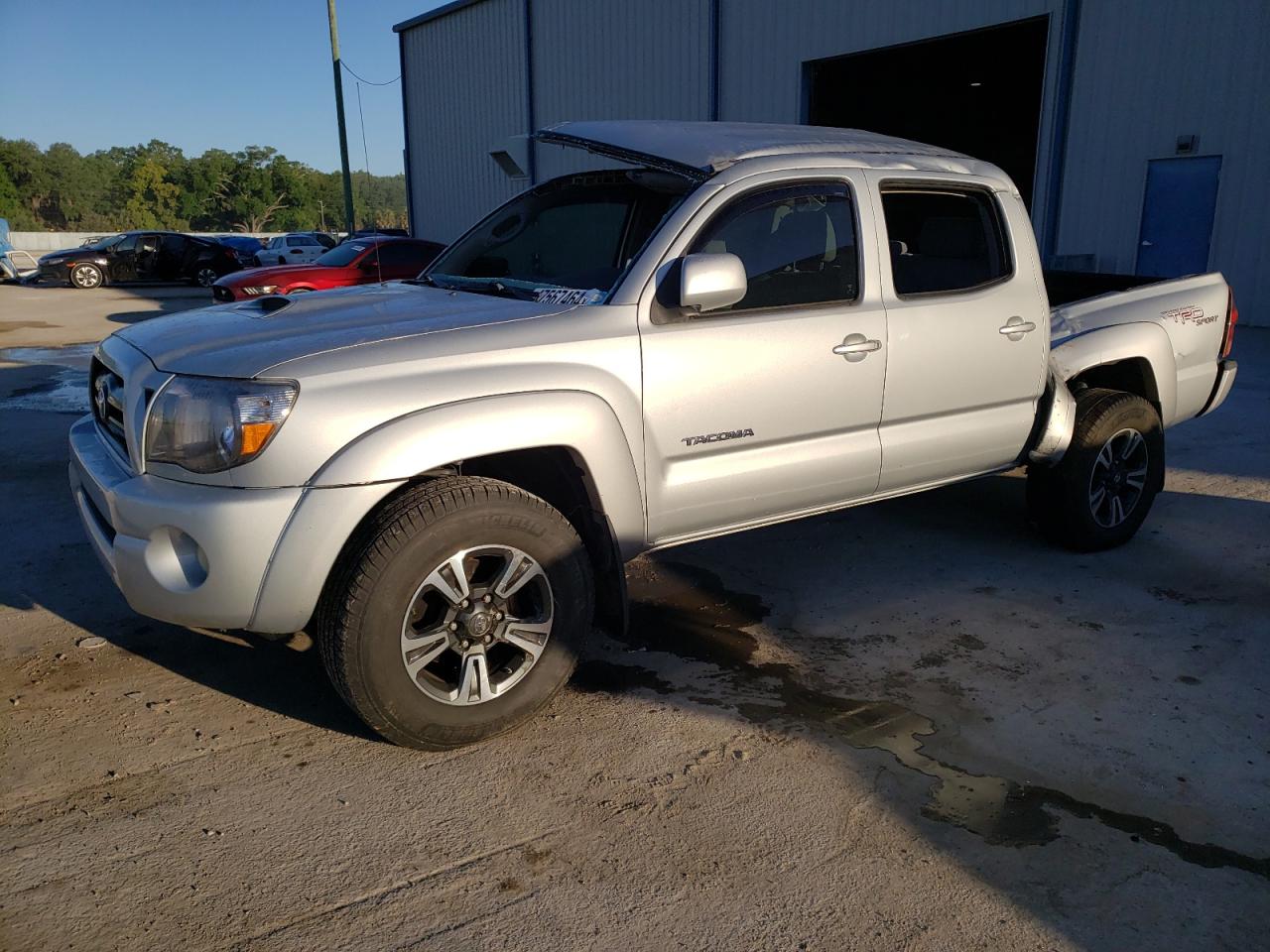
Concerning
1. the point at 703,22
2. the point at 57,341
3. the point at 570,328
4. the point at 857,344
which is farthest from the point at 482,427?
the point at 703,22

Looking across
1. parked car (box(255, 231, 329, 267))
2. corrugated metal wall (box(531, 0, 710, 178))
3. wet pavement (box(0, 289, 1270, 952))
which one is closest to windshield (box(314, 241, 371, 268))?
corrugated metal wall (box(531, 0, 710, 178))

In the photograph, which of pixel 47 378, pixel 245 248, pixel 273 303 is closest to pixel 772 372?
pixel 273 303

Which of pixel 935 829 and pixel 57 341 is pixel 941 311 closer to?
pixel 935 829

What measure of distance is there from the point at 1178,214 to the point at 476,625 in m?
13.7

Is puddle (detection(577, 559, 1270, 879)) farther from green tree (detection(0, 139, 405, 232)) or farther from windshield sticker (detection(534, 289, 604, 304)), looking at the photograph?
green tree (detection(0, 139, 405, 232))

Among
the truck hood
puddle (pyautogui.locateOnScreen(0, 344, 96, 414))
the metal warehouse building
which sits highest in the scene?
the metal warehouse building

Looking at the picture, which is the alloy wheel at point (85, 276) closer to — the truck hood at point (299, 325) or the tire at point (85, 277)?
the tire at point (85, 277)

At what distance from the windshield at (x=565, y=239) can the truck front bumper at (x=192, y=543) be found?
1.35 metres

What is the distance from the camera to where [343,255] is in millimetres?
14328

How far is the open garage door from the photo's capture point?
17203 mm

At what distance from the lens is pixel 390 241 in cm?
1453

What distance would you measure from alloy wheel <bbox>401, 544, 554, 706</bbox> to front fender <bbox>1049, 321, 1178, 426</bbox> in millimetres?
2823

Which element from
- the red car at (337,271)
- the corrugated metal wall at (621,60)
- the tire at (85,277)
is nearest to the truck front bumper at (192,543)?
the red car at (337,271)

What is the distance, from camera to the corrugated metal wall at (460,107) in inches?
923
